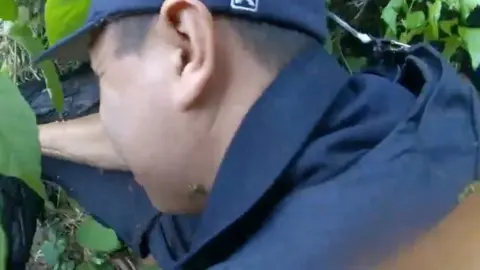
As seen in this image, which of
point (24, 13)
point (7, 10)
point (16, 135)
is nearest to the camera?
point (16, 135)

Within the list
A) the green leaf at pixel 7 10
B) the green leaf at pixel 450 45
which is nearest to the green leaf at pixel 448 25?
the green leaf at pixel 450 45

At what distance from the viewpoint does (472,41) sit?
0.84 meters

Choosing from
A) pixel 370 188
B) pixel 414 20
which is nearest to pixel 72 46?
pixel 370 188

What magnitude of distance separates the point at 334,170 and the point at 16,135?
9.2 inches

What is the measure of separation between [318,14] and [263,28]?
6 centimetres

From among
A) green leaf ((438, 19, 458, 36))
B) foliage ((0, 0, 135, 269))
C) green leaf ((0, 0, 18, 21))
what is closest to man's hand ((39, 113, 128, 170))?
foliage ((0, 0, 135, 269))

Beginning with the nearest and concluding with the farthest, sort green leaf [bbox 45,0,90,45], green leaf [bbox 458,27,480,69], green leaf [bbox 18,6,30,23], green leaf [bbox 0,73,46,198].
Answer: green leaf [bbox 0,73,46,198] → green leaf [bbox 45,0,90,45] → green leaf [bbox 18,6,30,23] → green leaf [bbox 458,27,480,69]

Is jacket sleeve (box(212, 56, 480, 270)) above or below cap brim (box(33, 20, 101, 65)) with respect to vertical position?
below

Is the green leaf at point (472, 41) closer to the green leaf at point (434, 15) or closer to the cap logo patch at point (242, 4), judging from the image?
the green leaf at point (434, 15)

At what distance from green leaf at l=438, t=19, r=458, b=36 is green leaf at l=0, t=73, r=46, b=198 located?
615mm

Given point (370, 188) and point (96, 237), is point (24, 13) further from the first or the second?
point (370, 188)

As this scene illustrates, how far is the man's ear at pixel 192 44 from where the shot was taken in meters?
0.51

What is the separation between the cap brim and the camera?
528mm

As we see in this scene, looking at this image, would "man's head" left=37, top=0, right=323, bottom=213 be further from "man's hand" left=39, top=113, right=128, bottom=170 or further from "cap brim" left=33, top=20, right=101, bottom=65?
"man's hand" left=39, top=113, right=128, bottom=170
